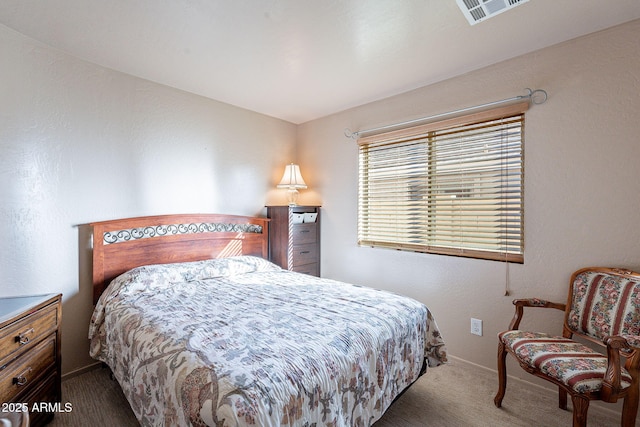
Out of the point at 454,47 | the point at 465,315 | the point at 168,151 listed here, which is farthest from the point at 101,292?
the point at 454,47

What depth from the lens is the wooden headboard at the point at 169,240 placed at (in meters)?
2.36

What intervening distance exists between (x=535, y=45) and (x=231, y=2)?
2094mm

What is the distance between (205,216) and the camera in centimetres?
300

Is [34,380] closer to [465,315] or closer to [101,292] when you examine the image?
[101,292]

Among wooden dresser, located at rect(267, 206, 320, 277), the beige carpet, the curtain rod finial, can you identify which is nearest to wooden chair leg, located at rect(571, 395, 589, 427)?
the beige carpet

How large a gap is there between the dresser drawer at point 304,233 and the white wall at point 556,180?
1.10 m

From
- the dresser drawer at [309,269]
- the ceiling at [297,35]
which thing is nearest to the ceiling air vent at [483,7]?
the ceiling at [297,35]

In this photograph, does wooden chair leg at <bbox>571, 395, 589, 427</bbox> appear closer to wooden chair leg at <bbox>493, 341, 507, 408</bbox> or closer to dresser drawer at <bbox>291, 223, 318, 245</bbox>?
wooden chair leg at <bbox>493, 341, 507, 408</bbox>

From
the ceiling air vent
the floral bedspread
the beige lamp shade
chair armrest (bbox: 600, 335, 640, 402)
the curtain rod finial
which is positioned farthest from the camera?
the beige lamp shade

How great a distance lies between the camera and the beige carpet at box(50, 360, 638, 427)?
1.80 metres

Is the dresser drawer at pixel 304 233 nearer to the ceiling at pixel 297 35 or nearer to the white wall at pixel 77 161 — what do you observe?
the white wall at pixel 77 161

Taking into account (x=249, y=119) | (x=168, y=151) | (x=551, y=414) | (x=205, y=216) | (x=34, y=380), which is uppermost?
(x=249, y=119)

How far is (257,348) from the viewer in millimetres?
1307

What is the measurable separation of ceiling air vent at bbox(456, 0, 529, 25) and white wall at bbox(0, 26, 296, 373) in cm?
243
